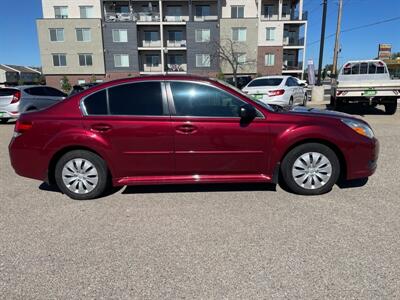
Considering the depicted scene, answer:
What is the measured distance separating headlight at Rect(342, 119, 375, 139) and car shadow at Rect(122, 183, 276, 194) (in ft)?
4.34

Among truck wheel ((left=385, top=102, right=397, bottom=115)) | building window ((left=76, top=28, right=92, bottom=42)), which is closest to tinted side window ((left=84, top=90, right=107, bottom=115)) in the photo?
truck wheel ((left=385, top=102, right=397, bottom=115))

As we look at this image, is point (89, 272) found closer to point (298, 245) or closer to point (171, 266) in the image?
point (171, 266)

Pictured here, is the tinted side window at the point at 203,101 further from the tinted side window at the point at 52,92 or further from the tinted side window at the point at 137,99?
the tinted side window at the point at 52,92

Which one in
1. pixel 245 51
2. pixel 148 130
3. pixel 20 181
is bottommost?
pixel 20 181

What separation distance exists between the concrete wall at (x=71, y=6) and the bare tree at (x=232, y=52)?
15.4 meters

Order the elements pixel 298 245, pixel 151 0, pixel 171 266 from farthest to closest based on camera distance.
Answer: pixel 151 0, pixel 298 245, pixel 171 266

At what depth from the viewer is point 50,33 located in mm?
38219

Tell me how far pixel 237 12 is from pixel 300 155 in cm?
3942

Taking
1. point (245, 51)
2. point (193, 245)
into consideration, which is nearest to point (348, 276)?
point (193, 245)

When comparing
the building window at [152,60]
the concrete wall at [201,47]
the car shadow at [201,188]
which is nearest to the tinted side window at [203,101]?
the car shadow at [201,188]

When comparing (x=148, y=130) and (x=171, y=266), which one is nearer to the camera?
(x=171, y=266)

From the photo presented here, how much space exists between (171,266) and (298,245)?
1.23 meters

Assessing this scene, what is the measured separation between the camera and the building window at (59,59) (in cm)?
3897

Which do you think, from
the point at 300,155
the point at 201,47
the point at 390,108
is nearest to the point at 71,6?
the point at 201,47
